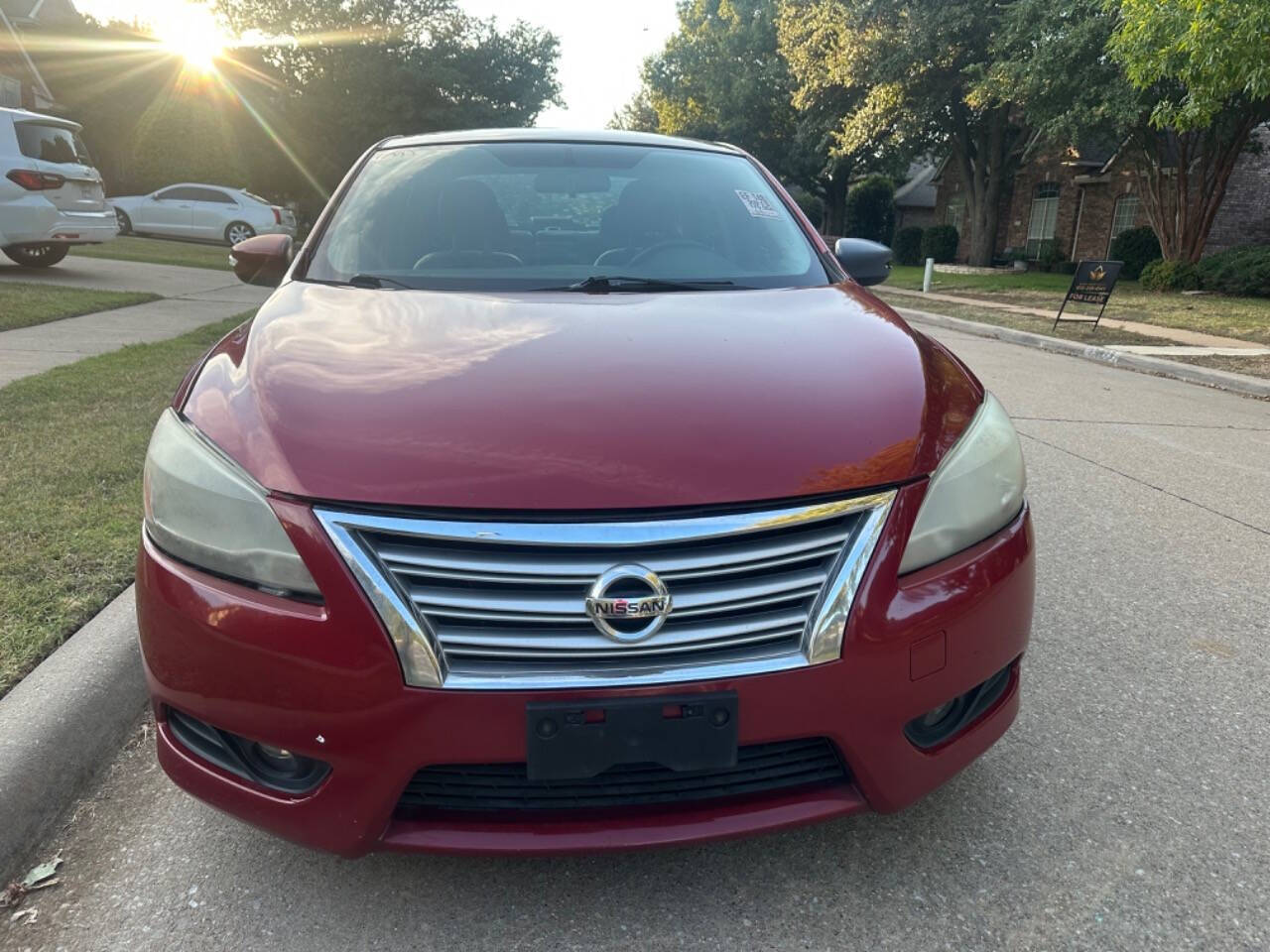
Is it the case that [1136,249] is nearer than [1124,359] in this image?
No

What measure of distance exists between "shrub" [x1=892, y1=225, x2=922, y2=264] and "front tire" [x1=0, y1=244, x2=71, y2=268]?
98.9ft

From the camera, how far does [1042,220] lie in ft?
107

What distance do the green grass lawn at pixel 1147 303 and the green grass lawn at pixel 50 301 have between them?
8615 millimetres

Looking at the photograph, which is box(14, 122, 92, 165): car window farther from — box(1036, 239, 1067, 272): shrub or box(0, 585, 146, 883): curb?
box(1036, 239, 1067, 272): shrub

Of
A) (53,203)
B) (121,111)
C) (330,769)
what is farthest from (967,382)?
(121,111)

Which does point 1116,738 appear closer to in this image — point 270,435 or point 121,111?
point 270,435

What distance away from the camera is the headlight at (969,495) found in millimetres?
1742

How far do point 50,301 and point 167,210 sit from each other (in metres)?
14.1

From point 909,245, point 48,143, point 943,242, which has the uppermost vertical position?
point 48,143

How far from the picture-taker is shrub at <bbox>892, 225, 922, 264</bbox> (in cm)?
3619

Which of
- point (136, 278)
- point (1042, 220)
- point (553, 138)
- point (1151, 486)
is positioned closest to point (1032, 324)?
point (1151, 486)

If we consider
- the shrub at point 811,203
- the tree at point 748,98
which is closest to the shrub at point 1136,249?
the tree at point 748,98

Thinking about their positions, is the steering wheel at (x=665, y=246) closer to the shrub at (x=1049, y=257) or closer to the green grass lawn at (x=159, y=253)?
the green grass lawn at (x=159, y=253)

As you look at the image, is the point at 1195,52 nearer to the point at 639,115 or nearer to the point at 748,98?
the point at 748,98
